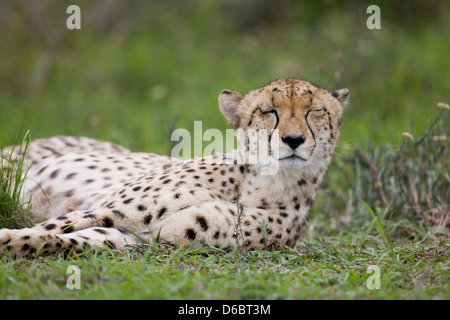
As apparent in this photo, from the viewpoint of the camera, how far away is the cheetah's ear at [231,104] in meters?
3.78

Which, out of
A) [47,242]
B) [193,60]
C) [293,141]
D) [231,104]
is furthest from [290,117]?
[193,60]

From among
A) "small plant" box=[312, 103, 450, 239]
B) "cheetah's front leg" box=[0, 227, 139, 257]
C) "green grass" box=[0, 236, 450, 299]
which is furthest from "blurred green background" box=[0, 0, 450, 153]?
"cheetah's front leg" box=[0, 227, 139, 257]

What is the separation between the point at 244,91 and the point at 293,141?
4.28 meters

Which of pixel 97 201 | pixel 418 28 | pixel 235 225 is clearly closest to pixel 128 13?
pixel 418 28

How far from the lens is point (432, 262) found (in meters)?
3.14

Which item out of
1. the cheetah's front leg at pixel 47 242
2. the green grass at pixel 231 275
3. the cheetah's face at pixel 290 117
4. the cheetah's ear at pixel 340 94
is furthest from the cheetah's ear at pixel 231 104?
the cheetah's front leg at pixel 47 242

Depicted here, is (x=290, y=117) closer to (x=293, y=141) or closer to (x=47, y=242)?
(x=293, y=141)

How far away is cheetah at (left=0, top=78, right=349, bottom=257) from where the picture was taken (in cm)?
326

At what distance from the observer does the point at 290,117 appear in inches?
133

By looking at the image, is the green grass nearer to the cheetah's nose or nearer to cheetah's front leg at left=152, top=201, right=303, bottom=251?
cheetah's front leg at left=152, top=201, right=303, bottom=251

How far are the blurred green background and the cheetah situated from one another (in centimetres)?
224

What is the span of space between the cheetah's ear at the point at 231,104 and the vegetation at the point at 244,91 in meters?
0.66

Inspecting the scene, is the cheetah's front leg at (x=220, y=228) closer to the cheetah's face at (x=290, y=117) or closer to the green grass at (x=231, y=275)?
the green grass at (x=231, y=275)
